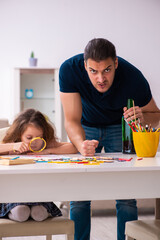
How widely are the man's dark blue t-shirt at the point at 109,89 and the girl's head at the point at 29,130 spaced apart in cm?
24

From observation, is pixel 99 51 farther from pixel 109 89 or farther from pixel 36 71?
pixel 36 71

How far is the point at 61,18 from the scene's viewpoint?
17.4 feet

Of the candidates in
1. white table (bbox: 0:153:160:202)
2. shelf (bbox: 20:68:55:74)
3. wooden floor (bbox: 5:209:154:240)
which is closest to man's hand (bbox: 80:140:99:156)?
white table (bbox: 0:153:160:202)

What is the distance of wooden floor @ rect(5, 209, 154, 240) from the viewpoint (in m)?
2.43

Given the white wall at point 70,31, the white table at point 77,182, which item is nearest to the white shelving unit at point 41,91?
the white wall at point 70,31

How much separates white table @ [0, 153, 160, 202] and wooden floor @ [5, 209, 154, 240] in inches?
56.4

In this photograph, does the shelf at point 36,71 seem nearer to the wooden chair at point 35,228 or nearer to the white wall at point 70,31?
A: the white wall at point 70,31

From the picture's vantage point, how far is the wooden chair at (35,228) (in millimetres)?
1221

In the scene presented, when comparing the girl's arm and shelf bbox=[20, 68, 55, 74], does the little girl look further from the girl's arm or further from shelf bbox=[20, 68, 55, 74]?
shelf bbox=[20, 68, 55, 74]

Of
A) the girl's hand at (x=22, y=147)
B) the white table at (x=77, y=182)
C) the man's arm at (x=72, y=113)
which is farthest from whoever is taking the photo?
the man's arm at (x=72, y=113)

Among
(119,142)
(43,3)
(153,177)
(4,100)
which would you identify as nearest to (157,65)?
(43,3)

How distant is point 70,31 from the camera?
5.30 meters

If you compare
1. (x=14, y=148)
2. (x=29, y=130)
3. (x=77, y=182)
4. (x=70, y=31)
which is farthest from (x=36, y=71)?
(x=77, y=182)

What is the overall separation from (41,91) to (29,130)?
3.08 metres
